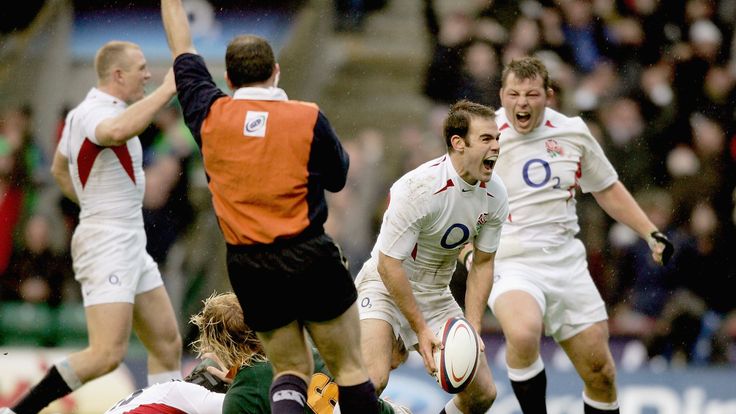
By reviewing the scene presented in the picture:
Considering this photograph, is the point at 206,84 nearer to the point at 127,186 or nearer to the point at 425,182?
the point at 425,182

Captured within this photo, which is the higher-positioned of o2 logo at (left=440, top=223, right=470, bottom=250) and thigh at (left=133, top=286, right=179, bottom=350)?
o2 logo at (left=440, top=223, right=470, bottom=250)

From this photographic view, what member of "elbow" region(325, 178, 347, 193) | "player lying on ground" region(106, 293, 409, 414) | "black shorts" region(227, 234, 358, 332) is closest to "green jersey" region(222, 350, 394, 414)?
"player lying on ground" region(106, 293, 409, 414)

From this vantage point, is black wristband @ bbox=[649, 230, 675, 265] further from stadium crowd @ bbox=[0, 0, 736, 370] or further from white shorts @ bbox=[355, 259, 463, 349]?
stadium crowd @ bbox=[0, 0, 736, 370]

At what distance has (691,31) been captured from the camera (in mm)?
11562

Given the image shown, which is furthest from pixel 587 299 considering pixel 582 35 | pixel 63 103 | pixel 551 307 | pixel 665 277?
pixel 63 103

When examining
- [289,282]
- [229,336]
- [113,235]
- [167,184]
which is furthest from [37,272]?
[289,282]

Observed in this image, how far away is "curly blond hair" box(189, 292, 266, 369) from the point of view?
5469mm

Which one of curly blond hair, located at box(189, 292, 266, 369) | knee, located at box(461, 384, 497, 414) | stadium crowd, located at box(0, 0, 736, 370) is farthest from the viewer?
stadium crowd, located at box(0, 0, 736, 370)

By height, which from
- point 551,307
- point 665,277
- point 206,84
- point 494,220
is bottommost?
point 665,277

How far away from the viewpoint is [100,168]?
736cm

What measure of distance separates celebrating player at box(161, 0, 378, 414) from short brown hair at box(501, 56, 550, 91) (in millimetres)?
1974

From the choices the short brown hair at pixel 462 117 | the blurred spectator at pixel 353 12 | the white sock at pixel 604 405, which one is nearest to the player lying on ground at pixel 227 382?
the short brown hair at pixel 462 117

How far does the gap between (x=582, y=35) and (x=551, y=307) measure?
16.7 ft

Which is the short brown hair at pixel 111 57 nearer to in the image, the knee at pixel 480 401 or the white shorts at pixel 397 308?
the white shorts at pixel 397 308
